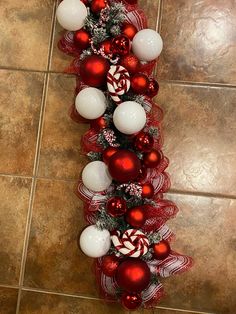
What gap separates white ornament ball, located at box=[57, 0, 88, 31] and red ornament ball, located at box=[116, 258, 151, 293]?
66cm

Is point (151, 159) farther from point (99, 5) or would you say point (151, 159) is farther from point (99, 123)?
point (99, 5)

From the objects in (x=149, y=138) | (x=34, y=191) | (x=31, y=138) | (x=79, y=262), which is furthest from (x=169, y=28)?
(x=79, y=262)

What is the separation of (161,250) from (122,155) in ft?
0.89

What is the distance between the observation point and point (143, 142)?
1.07 meters

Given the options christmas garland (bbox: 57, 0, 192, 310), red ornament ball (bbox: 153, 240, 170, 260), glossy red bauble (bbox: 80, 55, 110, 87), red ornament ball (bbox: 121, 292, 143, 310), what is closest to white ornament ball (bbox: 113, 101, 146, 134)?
christmas garland (bbox: 57, 0, 192, 310)

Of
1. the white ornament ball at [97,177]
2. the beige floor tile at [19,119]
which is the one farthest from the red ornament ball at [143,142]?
the beige floor tile at [19,119]

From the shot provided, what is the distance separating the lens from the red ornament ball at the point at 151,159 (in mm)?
1090

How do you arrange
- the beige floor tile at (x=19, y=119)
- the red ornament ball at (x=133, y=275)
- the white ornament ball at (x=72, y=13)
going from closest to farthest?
1. the red ornament ball at (x=133, y=275)
2. the white ornament ball at (x=72, y=13)
3. the beige floor tile at (x=19, y=119)

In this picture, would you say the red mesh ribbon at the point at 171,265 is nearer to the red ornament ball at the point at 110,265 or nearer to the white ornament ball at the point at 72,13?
the red ornament ball at the point at 110,265

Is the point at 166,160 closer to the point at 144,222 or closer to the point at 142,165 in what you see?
the point at 142,165

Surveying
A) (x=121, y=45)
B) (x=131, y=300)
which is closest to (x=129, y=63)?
(x=121, y=45)

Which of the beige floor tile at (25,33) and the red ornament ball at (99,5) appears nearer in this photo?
the red ornament ball at (99,5)

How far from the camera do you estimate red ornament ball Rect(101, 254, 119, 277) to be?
1071mm

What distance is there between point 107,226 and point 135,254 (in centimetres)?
11
